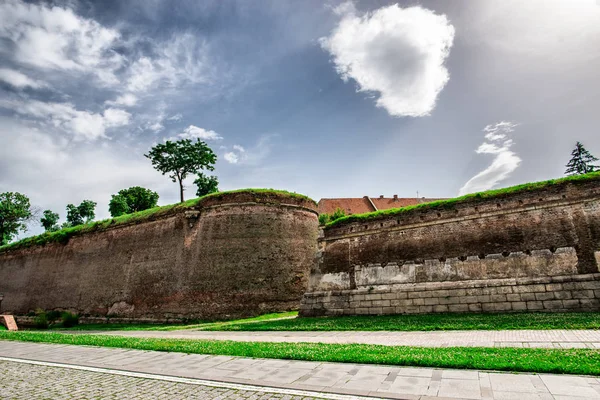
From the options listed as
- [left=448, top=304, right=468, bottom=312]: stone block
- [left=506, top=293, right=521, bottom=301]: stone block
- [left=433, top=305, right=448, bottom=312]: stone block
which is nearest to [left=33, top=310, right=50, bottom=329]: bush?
[left=433, top=305, right=448, bottom=312]: stone block

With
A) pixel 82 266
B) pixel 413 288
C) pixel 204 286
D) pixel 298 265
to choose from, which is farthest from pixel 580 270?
pixel 82 266

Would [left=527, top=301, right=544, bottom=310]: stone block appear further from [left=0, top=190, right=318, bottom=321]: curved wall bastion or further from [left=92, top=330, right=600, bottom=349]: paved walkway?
[left=0, top=190, right=318, bottom=321]: curved wall bastion

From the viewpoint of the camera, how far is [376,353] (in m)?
6.16

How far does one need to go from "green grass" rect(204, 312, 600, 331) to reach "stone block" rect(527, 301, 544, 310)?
1.55 feet

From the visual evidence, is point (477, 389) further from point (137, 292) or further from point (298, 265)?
point (137, 292)

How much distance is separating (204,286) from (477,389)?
16.0 m

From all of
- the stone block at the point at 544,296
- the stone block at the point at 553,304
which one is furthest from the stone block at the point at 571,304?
the stone block at the point at 544,296

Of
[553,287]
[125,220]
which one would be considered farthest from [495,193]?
[125,220]

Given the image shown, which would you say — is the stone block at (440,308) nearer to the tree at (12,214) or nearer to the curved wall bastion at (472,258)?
the curved wall bastion at (472,258)

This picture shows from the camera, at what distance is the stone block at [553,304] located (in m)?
9.85

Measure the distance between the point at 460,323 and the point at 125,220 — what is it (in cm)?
2170

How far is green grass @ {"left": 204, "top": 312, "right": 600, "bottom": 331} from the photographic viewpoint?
817cm

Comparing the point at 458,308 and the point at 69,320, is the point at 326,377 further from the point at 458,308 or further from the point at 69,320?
the point at 69,320

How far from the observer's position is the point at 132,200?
40.2m
